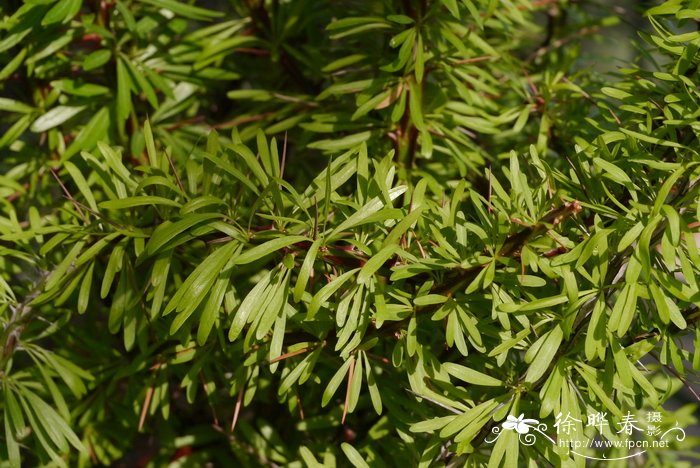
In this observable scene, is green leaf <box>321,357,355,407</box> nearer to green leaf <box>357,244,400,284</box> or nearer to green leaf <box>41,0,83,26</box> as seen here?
green leaf <box>357,244,400,284</box>

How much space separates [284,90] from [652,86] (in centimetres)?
51

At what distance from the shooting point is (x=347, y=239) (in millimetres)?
670

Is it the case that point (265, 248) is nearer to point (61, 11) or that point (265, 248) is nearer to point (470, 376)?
point (470, 376)

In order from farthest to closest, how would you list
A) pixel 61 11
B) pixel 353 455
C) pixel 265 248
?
pixel 61 11, pixel 353 455, pixel 265 248

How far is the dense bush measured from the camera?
646 mm

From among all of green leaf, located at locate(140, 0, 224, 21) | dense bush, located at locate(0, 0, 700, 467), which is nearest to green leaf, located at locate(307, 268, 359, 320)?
dense bush, located at locate(0, 0, 700, 467)

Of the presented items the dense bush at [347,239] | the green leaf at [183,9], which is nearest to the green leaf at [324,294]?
the dense bush at [347,239]

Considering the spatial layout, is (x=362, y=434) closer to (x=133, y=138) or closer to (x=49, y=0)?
(x=133, y=138)

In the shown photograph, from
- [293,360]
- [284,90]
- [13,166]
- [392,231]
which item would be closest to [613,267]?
[392,231]

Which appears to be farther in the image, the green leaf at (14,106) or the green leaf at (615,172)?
the green leaf at (14,106)

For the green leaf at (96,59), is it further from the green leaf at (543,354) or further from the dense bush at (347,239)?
the green leaf at (543,354)

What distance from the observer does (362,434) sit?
37.5 inches

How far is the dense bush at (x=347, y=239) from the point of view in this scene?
646 mm

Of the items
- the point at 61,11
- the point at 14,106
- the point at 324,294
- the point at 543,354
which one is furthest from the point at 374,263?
the point at 14,106
